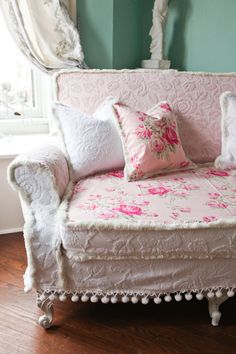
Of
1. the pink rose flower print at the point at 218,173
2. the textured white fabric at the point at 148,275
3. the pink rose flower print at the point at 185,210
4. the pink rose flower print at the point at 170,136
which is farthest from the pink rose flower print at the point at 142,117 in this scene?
the textured white fabric at the point at 148,275

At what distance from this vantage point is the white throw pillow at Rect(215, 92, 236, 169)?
1.67 metres

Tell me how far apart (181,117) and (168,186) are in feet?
1.49

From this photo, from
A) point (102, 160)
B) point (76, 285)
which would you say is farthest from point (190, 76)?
point (76, 285)

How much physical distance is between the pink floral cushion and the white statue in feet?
2.48

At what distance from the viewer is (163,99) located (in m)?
1.75

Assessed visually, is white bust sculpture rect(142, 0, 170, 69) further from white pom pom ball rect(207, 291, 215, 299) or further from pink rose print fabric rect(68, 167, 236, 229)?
white pom pom ball rect(207, 291, 215, 299)

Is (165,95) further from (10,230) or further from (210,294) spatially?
(10,230)

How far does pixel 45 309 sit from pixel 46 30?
151cm

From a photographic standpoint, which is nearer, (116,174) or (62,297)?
(62,297)

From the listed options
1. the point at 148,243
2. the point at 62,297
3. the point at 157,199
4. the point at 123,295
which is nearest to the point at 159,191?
the point at 157,199

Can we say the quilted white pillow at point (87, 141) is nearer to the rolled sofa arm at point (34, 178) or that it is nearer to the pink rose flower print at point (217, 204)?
the rolled sofa arm at point (34, 178)

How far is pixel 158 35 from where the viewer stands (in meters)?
2.18

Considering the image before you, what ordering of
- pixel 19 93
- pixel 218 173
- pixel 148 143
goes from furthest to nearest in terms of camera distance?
pixel 19 93, pixel 218 173, pixel 148 143

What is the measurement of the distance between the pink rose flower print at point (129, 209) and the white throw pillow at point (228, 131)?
0.63 metres
